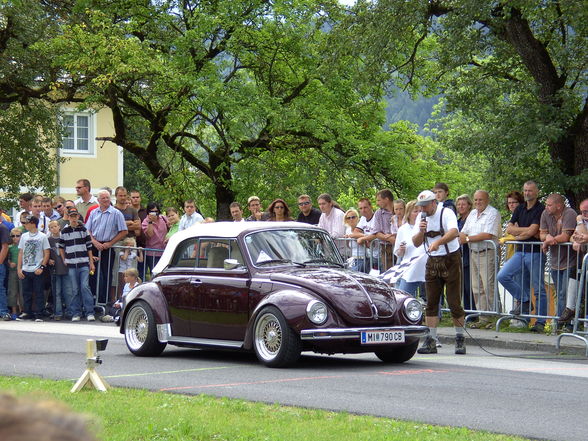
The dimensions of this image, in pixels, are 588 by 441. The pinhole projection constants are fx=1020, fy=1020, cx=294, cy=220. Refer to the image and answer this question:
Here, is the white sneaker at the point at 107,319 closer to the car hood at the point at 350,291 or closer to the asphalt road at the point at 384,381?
the asphalt road at the point at 384,381

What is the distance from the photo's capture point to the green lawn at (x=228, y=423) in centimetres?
640

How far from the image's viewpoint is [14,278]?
66.6 ft

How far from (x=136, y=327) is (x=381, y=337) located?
346 centimetres

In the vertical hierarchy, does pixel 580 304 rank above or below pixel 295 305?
below

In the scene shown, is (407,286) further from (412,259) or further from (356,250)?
(356,250)

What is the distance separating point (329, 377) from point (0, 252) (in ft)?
37.7

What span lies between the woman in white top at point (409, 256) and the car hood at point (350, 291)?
3.64 meters

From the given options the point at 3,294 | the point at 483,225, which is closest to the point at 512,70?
the point at 483,225

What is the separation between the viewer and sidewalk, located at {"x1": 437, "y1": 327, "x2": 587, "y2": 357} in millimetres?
13414

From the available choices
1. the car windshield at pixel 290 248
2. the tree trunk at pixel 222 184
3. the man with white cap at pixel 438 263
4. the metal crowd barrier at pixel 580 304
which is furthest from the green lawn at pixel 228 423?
the tree trunk at pixel 222 184

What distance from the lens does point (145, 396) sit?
844cm

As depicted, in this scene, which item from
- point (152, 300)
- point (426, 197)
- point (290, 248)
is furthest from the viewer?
point (426, 197)

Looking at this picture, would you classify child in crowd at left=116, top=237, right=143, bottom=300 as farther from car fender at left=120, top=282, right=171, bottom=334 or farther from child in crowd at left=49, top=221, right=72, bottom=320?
car fender at left=120, top=282, right=171, bottom=334

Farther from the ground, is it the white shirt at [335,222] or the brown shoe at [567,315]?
the white shirt at [335,222]
